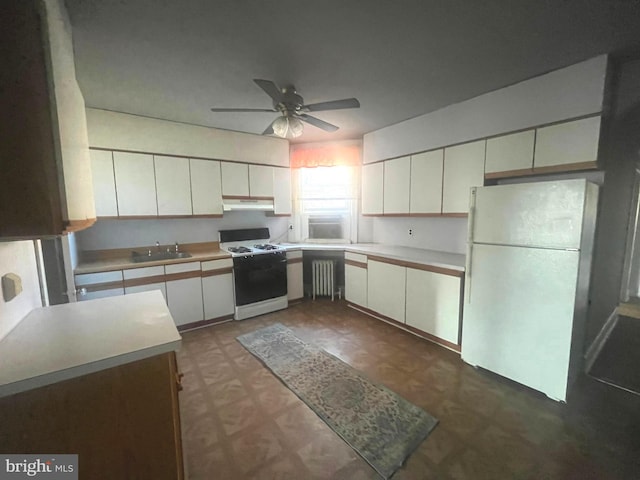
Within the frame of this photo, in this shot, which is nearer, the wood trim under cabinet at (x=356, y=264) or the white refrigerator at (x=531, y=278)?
the white refrigerator at (x=531, y=278)

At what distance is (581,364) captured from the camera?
227 centimetres

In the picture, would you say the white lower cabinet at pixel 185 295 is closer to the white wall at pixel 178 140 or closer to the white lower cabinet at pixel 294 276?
the white lower cabinet at pixel 294 276

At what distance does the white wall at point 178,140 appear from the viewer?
2744 millimetres

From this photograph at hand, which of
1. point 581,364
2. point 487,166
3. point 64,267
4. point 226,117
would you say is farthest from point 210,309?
point 581,364

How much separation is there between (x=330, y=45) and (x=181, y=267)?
270 cm

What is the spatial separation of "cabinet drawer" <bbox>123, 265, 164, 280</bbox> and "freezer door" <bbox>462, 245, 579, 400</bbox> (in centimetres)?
320

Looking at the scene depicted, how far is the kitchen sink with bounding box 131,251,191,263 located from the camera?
3.10 meters

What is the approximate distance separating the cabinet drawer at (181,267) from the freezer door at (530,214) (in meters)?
3.01

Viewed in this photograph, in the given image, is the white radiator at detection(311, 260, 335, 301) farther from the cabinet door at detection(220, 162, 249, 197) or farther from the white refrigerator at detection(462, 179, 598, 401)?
the white refrigerator at detection(462, 179, 598, 401)

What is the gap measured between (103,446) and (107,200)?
2731 millimetres

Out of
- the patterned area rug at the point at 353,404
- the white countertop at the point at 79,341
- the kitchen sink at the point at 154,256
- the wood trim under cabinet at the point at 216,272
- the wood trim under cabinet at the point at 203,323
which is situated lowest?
the patterned area rug at the point at 353,404

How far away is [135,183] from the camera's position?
9.62ft

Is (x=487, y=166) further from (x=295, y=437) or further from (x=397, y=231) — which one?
(x=295, y=437)

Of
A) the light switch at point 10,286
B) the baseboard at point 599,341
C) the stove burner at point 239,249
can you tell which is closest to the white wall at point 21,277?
the light switch at point 10,286
